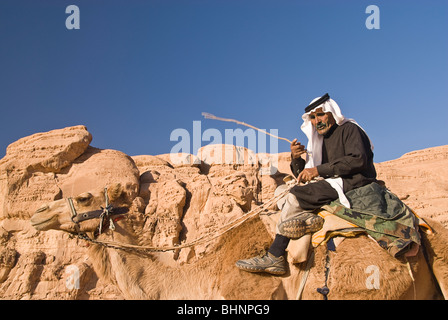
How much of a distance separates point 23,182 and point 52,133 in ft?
6.01

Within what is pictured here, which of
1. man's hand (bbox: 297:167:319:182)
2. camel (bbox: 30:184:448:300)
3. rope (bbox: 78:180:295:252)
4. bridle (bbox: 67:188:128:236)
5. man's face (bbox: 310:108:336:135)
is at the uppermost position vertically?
man's face (bbox: 310:108:336:135)

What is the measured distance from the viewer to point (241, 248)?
12.9ft

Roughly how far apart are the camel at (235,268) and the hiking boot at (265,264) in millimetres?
83

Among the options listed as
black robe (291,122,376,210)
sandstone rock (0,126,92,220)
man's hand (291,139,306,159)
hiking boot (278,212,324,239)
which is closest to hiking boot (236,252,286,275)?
hiking boot (278,212,324,239)

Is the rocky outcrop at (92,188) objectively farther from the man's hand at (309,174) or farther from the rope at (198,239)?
the man's hand at (309,174)

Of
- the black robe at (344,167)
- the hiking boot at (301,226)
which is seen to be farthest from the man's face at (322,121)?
the hiking boot at (301,226)

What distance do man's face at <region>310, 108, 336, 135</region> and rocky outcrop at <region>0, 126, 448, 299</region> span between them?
5.46m

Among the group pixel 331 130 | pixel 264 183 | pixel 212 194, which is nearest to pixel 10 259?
pixel 212 194

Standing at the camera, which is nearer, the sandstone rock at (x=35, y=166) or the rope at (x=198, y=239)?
the rope at (x=198, y=239)

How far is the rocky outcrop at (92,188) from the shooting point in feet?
31.7

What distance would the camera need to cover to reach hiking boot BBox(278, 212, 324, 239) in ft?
12.1

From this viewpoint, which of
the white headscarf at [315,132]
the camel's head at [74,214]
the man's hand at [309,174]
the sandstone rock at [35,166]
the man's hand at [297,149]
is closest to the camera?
the camel's head at [74,214]

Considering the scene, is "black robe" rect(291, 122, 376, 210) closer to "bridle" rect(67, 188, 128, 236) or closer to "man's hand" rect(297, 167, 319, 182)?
"man's hand" rect(297, 167, 319, 182)
